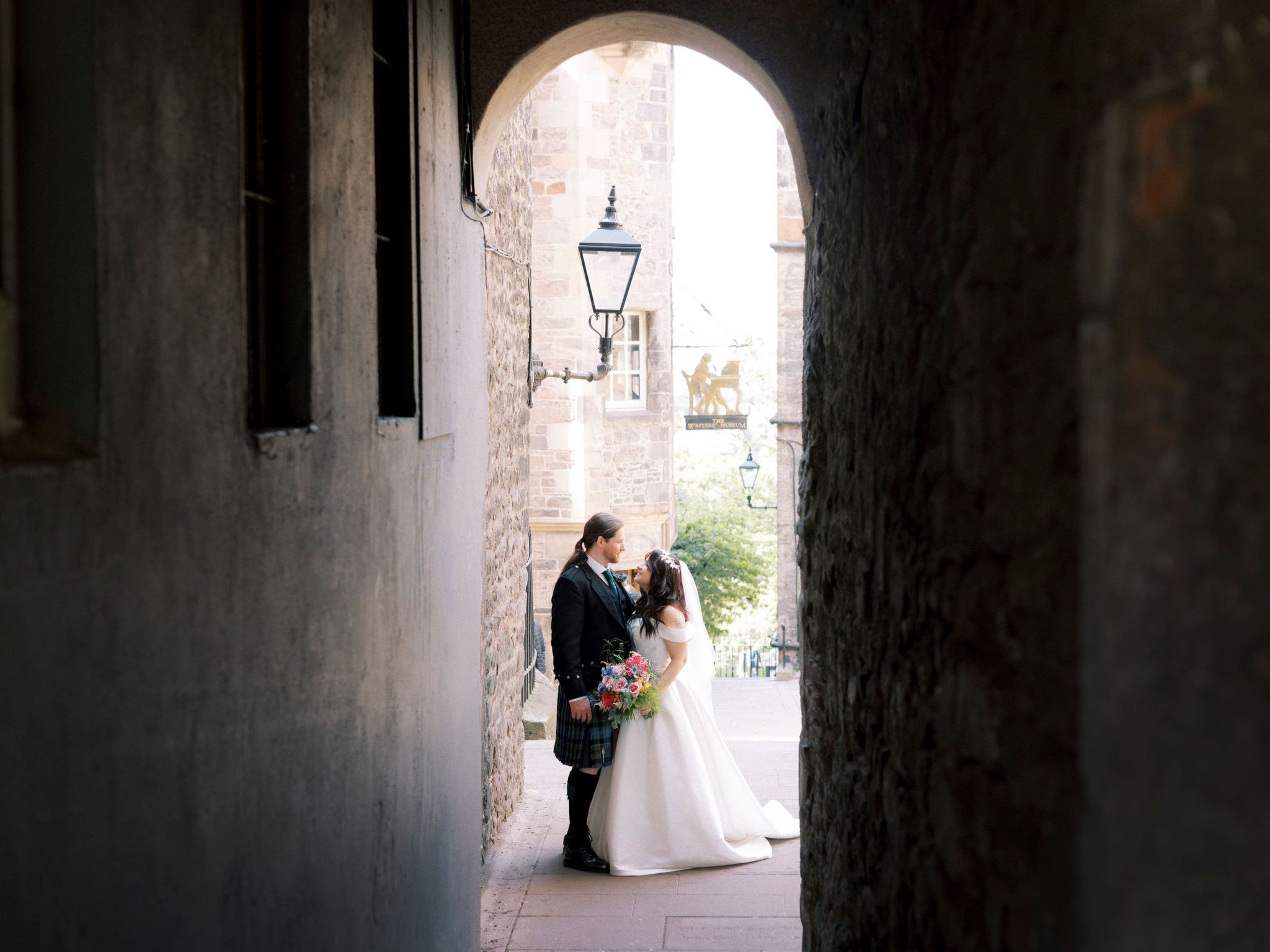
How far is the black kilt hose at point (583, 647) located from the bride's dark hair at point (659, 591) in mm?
126

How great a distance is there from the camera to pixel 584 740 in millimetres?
6070

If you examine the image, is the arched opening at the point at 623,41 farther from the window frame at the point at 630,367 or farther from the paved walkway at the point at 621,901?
the window frame at the point at 630,367

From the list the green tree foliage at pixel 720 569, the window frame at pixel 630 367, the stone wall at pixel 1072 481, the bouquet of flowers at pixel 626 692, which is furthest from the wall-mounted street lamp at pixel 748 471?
the stone wall at pixel 1072 481

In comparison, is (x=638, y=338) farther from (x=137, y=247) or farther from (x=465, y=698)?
(x=137, y=247)

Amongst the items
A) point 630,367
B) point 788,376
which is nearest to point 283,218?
point 630,367

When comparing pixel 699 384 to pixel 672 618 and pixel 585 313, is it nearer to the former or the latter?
pixel 585 313

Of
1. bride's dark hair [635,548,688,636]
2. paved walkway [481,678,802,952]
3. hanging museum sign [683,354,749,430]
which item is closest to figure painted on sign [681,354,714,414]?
hanging museum sign [683,354,749,430]

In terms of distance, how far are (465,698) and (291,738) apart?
1.99 meters

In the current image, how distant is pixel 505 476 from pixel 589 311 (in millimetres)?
9372

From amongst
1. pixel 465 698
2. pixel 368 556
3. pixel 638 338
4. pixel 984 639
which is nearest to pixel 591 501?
pixel 638 338

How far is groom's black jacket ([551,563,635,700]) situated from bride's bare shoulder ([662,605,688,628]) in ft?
0.68

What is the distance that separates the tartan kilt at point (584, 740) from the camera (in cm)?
606

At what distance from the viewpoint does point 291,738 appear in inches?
103

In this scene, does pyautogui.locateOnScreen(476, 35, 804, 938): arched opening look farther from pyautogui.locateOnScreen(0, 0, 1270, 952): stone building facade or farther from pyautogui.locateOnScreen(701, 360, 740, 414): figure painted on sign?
pyautogui.locateOnScreen(0, 0, 1270, 952): stone building facade
